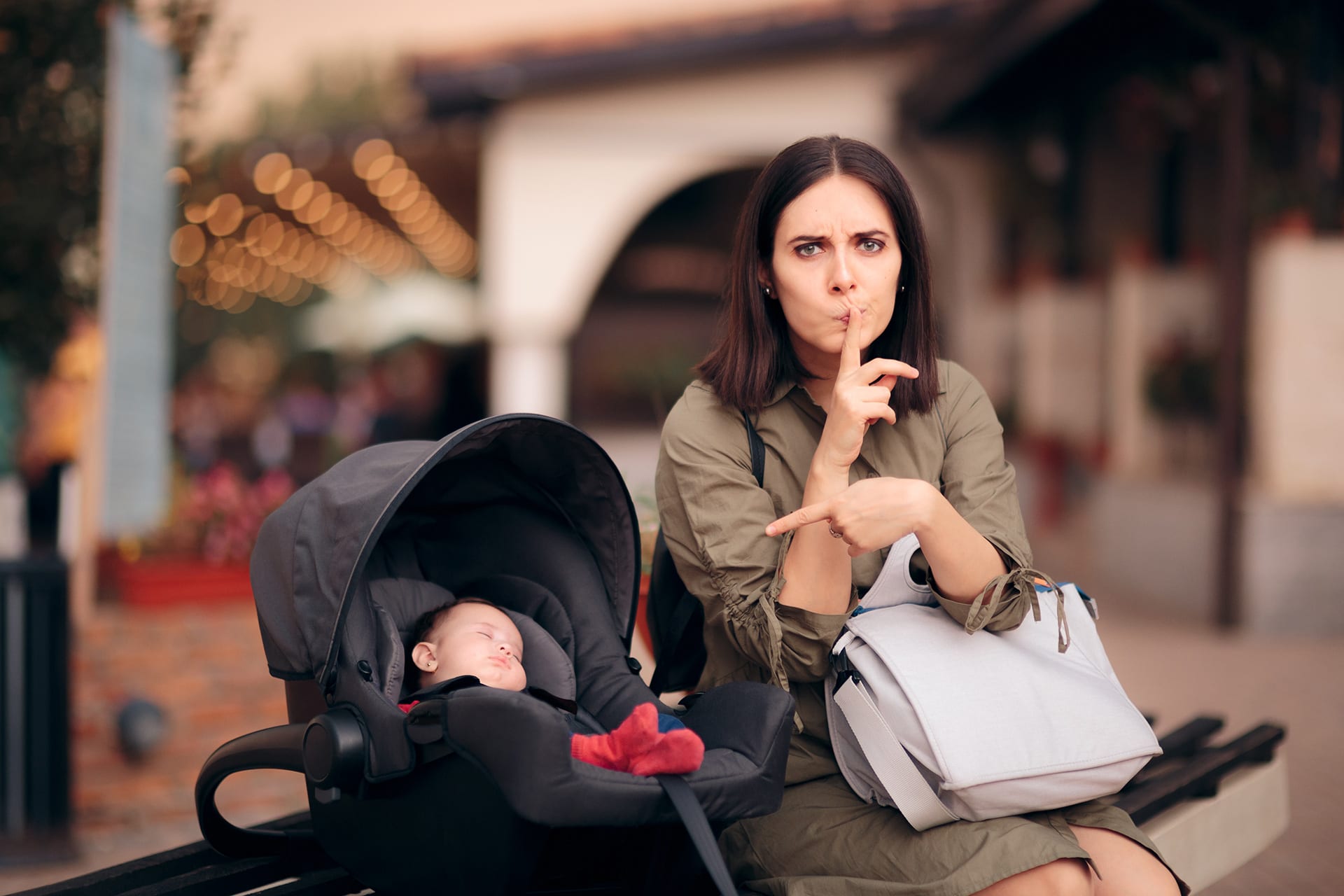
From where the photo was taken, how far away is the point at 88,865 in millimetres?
3900

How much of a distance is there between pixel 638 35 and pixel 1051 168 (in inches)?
159

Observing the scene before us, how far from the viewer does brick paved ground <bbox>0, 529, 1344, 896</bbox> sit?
3971 millimetres

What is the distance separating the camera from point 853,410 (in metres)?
1.90

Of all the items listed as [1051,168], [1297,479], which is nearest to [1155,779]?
[1297,479]

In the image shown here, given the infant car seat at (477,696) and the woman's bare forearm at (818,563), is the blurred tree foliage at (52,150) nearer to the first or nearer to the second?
the infant car seat at (477,696)

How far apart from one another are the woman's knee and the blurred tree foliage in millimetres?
6463

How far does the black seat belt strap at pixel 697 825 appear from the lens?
1.63 metres

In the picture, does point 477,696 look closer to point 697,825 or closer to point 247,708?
point 697,825

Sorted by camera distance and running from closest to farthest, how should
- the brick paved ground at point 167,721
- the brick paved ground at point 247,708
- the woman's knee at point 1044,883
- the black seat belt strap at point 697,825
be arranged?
the black seat belt strap at point 697,825, the woman's knee at point 1044,883, the brick paved ground at point 247,708, the brick paved ground at point 167,721

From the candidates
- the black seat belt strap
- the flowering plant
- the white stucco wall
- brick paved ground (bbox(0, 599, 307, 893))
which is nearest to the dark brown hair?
the black seat belt strap

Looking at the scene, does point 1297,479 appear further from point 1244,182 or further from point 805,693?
point 805,693

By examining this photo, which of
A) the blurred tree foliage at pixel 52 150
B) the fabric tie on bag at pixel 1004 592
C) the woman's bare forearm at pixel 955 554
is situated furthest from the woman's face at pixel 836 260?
the blurred tree foliage at pixel 52 150

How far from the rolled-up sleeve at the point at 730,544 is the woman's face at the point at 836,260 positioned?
0.78 ft

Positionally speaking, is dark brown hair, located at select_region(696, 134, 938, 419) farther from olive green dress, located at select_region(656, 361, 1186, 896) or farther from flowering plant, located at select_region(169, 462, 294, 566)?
Answer: flowering plant, located at select_region(169, 462, 294, 566)
